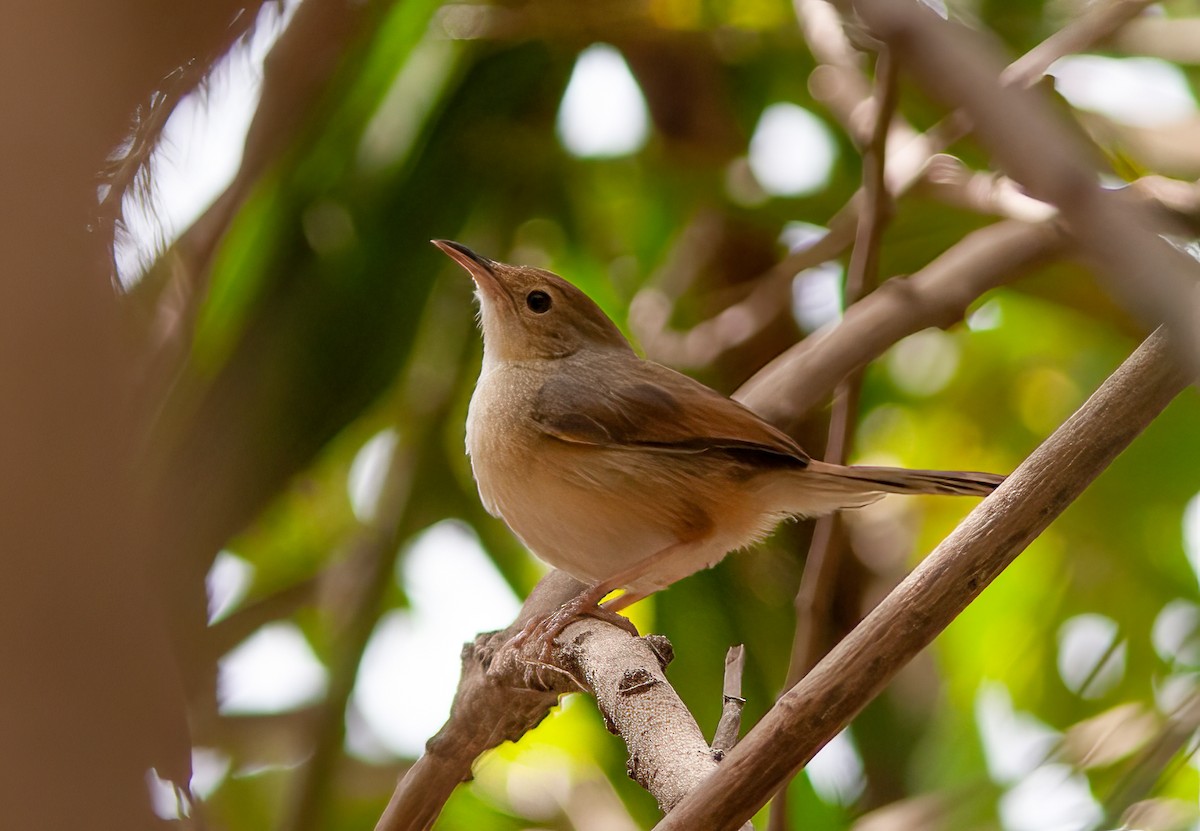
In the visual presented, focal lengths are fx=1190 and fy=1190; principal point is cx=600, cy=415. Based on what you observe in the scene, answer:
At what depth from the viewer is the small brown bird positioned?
3.49 meters

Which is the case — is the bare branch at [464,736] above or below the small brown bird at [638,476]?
below

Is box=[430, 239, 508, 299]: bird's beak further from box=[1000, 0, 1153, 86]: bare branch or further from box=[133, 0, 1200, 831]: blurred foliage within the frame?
box=[1000, 0, 1153, 86]: bare branch

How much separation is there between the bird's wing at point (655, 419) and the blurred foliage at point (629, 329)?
96 cm

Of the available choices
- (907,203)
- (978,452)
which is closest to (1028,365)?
(978,452)

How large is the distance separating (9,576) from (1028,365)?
4.77 m

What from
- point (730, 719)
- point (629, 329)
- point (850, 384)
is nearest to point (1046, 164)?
point (730, 719)

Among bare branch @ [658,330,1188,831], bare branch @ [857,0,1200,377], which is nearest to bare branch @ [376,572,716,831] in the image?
bare branch @ [658,330,1188,831]

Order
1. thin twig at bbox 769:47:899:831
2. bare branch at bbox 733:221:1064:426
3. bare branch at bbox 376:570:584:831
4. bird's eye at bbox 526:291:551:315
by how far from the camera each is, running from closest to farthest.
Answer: bare branch at bbox 376:570:584:831, thin twig at bbox 769:47:899:831, bare branch at bbox 733:221:1064:426, bird's eye at bbox 526:291:551:315

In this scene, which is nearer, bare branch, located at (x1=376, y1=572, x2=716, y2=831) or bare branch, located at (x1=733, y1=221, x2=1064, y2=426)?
bare branch, located at (x1=376, y1=572, x2=716, y2=831)

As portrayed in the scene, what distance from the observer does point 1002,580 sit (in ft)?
15.2

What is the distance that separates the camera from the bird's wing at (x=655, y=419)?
137 inches

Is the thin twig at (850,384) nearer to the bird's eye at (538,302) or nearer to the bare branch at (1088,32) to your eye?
the bare branch at (1088,32)

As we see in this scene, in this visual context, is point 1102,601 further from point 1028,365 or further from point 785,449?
point 785,449

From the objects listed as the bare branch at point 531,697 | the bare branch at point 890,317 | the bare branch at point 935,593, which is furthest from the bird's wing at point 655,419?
the bare branch at point 935,593
